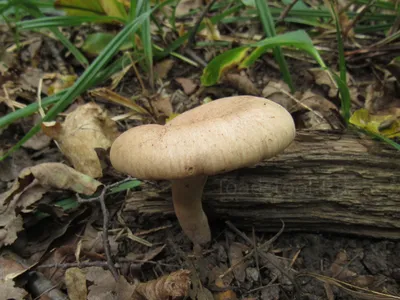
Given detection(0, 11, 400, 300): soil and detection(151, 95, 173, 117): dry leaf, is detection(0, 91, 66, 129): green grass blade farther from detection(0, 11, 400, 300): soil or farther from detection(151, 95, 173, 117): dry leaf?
detection(151, 95, 173, 117): dry leaf

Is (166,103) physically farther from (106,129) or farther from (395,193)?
(395,193)

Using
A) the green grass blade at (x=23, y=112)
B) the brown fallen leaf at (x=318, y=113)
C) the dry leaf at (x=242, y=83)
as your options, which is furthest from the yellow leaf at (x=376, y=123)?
the green grass blade at (x=23, y=112)

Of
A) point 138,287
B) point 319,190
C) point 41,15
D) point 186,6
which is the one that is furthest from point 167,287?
point 186,6

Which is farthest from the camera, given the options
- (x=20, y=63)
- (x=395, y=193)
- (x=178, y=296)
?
(x=20, y=63)

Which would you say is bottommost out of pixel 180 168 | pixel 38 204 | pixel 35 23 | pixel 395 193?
pixel 395 193

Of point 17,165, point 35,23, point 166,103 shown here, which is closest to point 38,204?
point 17,165

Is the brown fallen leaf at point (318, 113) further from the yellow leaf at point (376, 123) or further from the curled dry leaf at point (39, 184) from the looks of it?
the curled dry leaf at point (39, 184)

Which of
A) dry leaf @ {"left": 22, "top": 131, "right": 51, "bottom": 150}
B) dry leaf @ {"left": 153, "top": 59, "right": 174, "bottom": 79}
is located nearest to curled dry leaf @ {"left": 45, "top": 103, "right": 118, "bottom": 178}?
dry leaf @ {"left": 22, "top": 131, "right": 51, "bottom": 150}

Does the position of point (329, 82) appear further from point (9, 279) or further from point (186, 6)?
point (9, 279)
